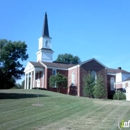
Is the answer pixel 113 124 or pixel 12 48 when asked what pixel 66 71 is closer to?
pixel 12 48

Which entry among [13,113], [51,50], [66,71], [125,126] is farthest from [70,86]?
[125,126]

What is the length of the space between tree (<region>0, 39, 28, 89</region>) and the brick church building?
6510 mm

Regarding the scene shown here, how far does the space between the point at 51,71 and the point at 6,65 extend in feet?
55.5

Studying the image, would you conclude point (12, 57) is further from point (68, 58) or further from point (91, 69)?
point (68, 58)

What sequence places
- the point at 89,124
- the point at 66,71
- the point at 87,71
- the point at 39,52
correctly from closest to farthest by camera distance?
1. the point at 89,124
2. the point at 87,71
3. the point at 66,71
4. the point at 39,52

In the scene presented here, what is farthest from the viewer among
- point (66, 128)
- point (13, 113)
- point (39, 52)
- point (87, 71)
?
point (39, 52)

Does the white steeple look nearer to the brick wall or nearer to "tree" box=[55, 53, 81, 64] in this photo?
the brick wall

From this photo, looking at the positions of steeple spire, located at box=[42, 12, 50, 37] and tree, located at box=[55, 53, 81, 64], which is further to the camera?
tree, located at box=[55, 53, 81, 64]

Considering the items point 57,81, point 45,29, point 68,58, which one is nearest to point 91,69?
point 57,81

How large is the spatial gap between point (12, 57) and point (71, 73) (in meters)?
19.9

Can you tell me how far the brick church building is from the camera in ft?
155

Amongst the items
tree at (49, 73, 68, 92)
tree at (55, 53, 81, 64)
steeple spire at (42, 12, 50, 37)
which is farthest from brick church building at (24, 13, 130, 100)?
tree at (55, 53, 81, 64)

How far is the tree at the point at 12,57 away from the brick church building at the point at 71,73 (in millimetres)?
6510

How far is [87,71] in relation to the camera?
156ft
